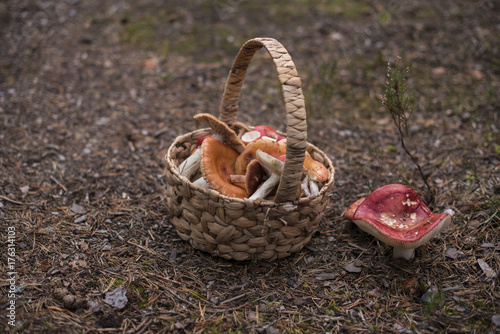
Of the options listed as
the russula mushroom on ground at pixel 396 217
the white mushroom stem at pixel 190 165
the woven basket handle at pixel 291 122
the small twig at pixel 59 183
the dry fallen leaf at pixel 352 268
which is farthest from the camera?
the small twig at pixel 59 183

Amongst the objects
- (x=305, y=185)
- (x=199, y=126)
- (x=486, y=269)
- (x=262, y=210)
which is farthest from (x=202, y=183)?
(x=486, y=269)

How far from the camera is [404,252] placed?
2.55 meters

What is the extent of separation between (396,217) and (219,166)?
1209mm

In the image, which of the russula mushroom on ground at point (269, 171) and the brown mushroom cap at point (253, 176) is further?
the brown mushroom cap at point (253, 176)

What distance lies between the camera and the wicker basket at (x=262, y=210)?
7.03 feet

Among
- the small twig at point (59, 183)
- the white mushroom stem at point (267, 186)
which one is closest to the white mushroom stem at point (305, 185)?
the white mushroom stem at point (267, 186)

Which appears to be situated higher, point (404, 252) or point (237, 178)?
point (237, 178)

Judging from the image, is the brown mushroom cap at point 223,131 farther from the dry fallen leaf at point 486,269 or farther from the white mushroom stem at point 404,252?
the dry fallen leaf at point 486,269

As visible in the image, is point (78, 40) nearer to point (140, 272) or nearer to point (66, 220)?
point (66, 220)

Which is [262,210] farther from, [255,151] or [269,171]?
[255,151]

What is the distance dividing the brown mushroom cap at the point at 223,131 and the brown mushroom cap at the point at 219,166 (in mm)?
43

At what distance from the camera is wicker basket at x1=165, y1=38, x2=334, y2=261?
2143 millimetres

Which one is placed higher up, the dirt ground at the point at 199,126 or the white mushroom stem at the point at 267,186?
the white mushroom stem at the point at 267,186

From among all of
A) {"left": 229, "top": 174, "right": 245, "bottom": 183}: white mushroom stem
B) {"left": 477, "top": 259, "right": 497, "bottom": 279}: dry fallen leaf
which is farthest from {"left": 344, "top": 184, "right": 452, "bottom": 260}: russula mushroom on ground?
{"left": 229, "top": 174, "right": 245, "bottom": 183}: white mushroom stem
